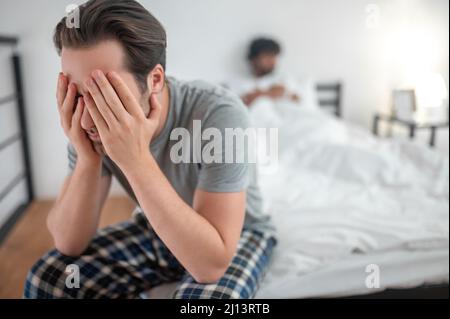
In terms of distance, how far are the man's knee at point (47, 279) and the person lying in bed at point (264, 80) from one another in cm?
59

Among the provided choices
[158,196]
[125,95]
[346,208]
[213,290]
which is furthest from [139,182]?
[346,208]

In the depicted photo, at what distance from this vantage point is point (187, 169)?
758 millimetres

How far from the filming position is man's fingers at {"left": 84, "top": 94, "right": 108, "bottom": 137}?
54cm

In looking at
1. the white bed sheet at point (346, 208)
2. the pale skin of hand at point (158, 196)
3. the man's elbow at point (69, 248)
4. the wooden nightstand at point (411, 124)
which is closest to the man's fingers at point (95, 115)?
the pale skin of hand at point (158, 196)

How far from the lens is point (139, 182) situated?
0.60 metres

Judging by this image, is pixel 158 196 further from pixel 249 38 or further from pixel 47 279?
pixel 249 38

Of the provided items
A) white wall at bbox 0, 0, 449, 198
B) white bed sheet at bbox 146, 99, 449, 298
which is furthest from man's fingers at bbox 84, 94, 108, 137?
white bed sheet at bbox 146, 99, 449, 298

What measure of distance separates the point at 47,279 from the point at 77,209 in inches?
5.9

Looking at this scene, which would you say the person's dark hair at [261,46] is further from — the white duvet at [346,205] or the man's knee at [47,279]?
the man's knee at [47,279]

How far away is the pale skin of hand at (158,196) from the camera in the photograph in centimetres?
54

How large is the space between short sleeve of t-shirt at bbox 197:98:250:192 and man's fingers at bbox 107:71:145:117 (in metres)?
0.16
